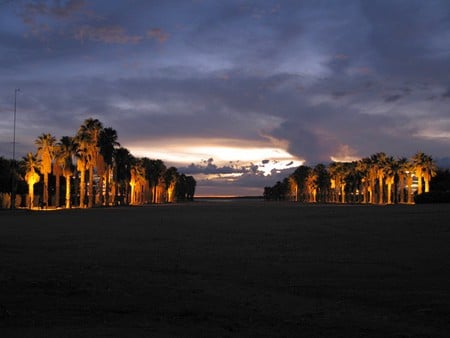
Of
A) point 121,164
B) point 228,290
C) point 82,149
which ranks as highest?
point 82,149

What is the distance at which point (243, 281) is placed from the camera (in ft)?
44.7

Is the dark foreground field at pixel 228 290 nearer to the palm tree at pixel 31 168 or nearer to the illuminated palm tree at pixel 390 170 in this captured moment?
the palm tree at pixel 31 168

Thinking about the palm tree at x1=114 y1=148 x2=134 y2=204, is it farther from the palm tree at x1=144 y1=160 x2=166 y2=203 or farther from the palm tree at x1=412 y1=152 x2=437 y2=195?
the palm tree at x1=412 y1=152 x2=437 y2=195

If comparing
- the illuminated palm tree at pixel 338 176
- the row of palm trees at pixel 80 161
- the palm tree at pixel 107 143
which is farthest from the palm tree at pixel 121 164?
the illuminated palm tree at pixel 338 176

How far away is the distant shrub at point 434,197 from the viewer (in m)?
90.6

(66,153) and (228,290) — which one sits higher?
(66,153)

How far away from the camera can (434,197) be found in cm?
9338

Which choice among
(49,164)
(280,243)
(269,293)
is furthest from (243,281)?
(49,164)

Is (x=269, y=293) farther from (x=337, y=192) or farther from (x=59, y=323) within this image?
(x=337, y=192)

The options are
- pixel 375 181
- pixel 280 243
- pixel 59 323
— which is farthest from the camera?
pixel 375 181

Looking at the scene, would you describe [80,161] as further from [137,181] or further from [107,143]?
[137,181]

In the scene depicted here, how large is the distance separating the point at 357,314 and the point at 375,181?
142571 mm

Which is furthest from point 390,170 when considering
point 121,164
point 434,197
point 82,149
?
point 82,149

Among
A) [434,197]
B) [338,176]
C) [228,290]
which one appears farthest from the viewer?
[338,176]
